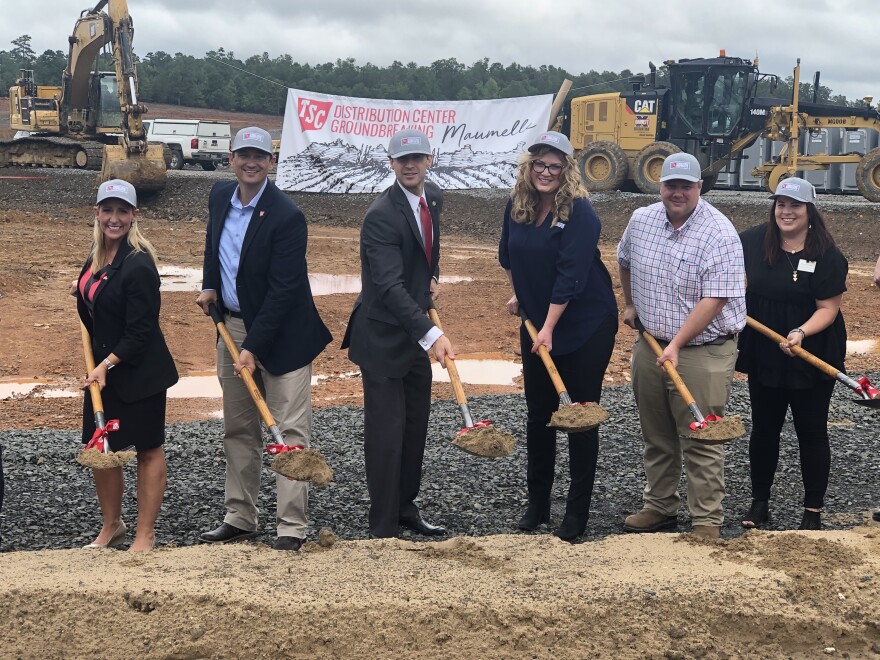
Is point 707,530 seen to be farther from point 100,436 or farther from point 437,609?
point 100,436

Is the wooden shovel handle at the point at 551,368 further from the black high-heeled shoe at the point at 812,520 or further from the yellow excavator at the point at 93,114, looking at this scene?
the yellow excavator at the point at 93,114

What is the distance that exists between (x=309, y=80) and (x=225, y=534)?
219 feet

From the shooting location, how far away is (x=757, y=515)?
5.48 m

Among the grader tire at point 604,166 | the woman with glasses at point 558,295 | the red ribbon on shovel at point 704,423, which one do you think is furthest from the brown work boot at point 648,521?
the grader tire at point 604,166

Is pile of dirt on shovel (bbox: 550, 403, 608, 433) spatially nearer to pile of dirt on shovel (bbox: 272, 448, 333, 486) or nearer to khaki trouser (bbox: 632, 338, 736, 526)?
khaki trouser (bbox: 632, 338, 736, 526)

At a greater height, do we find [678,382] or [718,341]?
[718,341]

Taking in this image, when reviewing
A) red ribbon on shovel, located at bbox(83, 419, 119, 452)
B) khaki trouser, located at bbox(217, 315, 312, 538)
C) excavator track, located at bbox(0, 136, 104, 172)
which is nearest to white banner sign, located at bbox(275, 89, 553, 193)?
excavator track, located at bbox(0, 136, 104, 172)

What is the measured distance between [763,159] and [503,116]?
905cm

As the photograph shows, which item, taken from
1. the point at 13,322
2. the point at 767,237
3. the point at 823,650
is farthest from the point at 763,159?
the point at 823,650

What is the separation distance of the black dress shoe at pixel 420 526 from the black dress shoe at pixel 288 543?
0.72m

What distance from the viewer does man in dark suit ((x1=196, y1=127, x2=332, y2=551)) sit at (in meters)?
4.84

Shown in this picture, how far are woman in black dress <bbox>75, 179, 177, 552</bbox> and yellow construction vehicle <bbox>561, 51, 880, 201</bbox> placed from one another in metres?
19.5

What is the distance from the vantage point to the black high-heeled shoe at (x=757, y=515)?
5.45 m

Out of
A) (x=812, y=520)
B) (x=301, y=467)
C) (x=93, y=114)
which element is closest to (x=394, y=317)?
(x=301, y=467)
